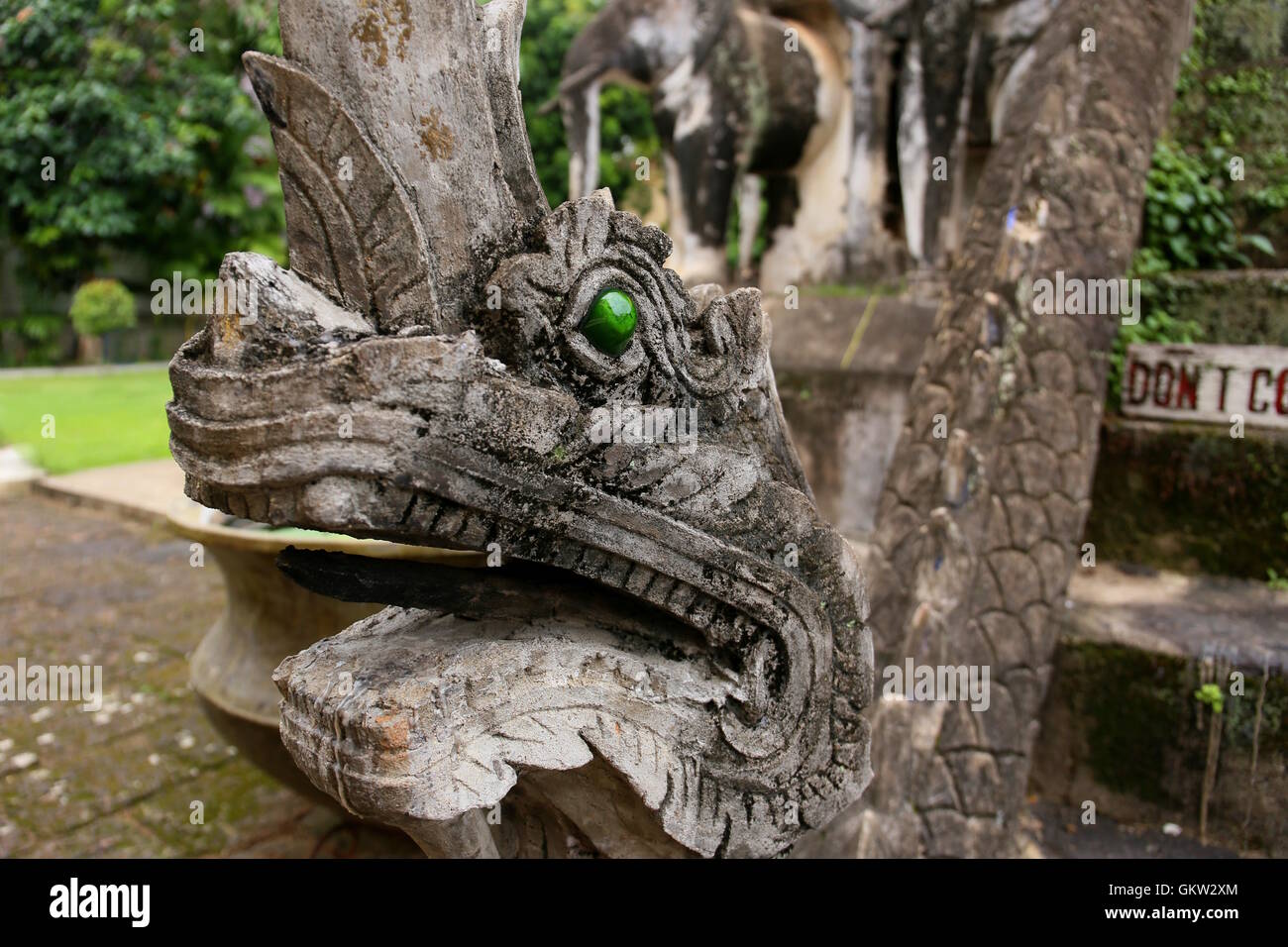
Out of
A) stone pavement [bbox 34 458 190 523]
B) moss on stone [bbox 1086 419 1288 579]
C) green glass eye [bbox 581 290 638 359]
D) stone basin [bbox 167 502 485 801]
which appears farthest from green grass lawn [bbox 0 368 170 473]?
green glass eye [bbox 581 290 638 359]

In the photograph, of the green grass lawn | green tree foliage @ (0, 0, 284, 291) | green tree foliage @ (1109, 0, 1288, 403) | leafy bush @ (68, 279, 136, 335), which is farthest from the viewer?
leafy bush @ (68, 279, 136, 335)

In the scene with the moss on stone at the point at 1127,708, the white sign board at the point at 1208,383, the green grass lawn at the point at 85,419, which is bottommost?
the moss on stone at the point at 1127,708

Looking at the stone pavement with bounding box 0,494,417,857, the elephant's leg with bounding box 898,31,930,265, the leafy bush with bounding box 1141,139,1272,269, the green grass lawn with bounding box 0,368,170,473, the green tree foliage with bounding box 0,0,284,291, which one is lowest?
the stone pavement with bounding box 0,494,417,857

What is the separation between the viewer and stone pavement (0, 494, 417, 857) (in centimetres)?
277

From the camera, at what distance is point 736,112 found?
430 cm

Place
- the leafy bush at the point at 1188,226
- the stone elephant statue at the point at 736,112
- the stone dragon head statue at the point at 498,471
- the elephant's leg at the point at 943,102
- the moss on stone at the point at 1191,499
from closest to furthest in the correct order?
the stone dragon head statue at the point at 498,471
the moss on stone at the point at 1191,499
the leafy bush at the point at 1188,226
the elephant's leg at the point at 943,102
the stone elephant statue at the point at 736,112

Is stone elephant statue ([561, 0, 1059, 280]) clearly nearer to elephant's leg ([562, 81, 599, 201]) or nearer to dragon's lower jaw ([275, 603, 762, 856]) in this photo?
elephant's leg ([562, 81, 599, 201])

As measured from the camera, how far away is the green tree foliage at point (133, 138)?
12.2 m

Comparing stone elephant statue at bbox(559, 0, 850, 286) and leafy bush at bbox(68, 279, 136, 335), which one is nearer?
stone elephant statue at bbox(559, 0, 850, 286)

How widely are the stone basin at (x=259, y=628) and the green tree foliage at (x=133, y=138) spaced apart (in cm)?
1068

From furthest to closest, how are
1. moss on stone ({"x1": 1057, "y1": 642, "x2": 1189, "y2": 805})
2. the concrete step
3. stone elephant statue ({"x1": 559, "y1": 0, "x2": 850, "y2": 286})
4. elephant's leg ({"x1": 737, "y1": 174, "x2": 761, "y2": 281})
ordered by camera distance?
1. elephant's leg ({"x1": 737, "y1": 174, "x2": 761, "y2": 281})
2. stone elephant statue ({"x1": 559, "y1": 0, "x2": 850, "y2": 286})
3. moss on stone ({"x1": 1057, "y1": 642, "x2": 1189, "y2": 805})
4. the concrete step

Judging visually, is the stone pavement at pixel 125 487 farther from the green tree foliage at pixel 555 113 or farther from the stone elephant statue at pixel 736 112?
the green tree foliage at pixel 555 113

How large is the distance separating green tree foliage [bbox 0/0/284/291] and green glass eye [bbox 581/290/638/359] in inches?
480

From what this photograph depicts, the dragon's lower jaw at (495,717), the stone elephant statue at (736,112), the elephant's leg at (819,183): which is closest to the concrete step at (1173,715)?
the dragon's lower jaw at (495,717)
